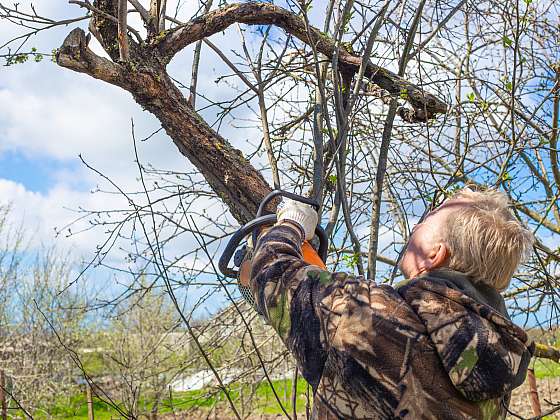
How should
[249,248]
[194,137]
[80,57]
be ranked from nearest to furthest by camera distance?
[249,248]
[80,57]
[194,137]

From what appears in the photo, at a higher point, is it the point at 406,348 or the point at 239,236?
the point at 239,236

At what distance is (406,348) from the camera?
1398 millimetres

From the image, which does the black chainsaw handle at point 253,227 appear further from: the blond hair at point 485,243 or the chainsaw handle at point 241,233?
the blond hair at point 485,243

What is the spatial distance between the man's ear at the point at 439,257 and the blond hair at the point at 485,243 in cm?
1

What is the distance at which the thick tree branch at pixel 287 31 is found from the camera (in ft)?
8.98

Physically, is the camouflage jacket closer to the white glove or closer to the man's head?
the man's head

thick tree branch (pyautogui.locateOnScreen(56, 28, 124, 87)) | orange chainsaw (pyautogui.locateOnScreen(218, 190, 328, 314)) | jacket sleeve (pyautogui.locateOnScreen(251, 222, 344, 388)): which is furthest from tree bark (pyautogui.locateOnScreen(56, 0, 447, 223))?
jacket sleeve (pyautogui.locateOnScreen(251, 222, 344, 388))

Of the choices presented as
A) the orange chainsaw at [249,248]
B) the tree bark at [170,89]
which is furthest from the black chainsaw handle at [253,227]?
the tree bark at [170,89]

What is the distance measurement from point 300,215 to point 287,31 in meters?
1.52

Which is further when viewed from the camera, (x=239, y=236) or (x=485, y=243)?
(x=239, y=236)

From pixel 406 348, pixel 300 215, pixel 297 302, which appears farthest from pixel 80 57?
pixel 406 348

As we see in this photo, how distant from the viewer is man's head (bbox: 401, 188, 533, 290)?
1.52 metres

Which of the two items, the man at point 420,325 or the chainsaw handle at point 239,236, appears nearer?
the man at point 420,325

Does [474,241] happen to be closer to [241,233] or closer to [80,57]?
[241,233]
